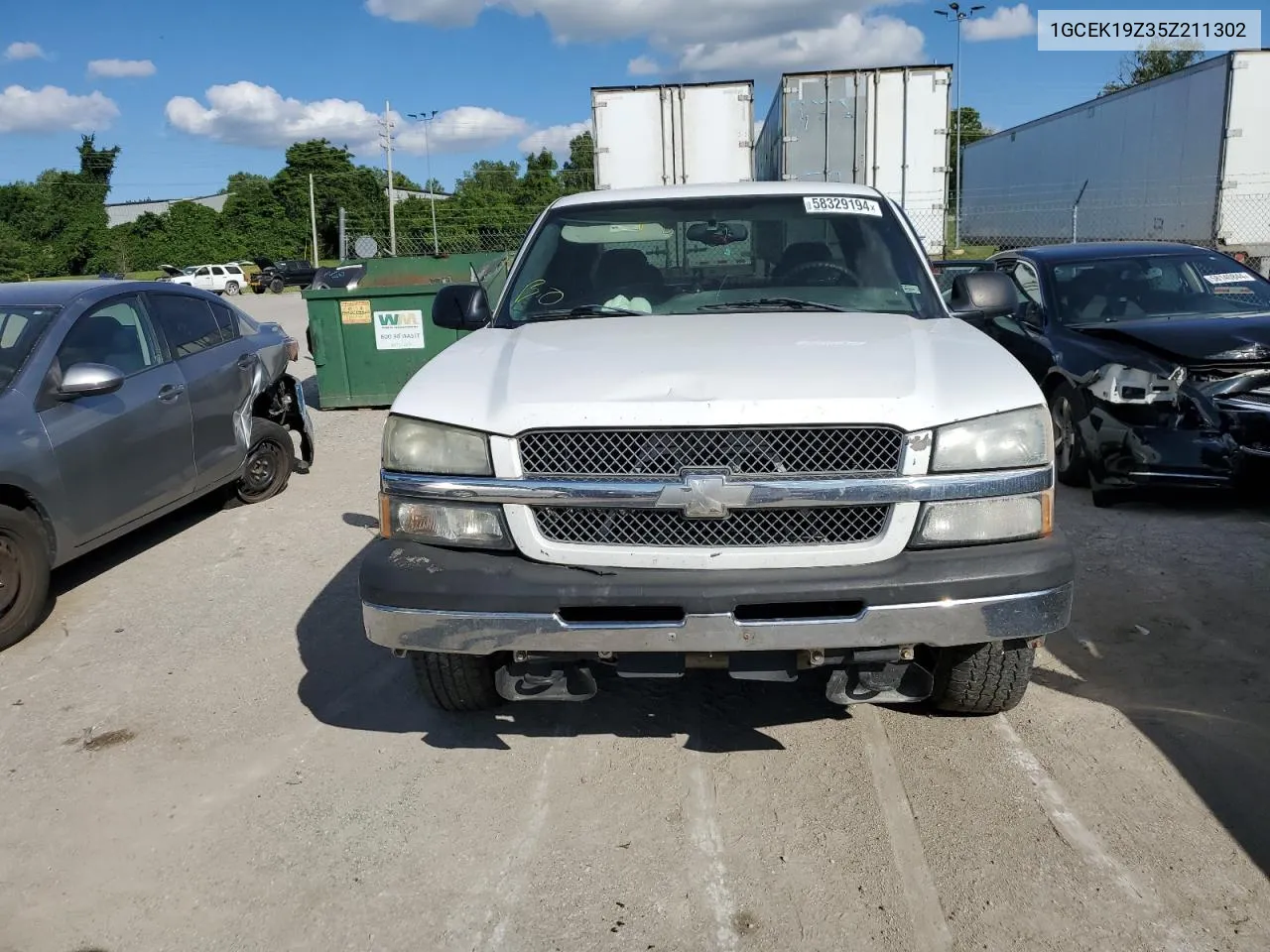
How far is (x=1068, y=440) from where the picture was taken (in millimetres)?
6746

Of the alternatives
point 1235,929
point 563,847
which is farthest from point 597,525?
point 1235,929

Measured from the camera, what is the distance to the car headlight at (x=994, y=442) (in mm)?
2932

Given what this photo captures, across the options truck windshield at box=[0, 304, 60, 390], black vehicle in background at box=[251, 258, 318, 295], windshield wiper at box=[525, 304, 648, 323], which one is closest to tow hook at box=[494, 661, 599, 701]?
windshield wiper at box=[525, 304, 648, 323]

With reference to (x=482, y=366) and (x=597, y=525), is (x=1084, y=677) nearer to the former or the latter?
(x=597, y=525)

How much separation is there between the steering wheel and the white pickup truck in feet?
3.16

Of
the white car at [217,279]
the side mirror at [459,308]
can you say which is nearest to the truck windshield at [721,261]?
the side mirror at [459,308]

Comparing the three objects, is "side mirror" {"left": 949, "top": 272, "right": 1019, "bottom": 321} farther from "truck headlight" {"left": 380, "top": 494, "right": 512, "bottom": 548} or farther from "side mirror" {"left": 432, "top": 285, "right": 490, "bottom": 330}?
"truck headlight" {"left": 380, "top": 494, "right": 512, "bottom": 548}

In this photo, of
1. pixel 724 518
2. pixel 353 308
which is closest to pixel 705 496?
pixel 724 518

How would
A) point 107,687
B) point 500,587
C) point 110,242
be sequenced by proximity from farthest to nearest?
point 110,242, point 107,687, point 500,587

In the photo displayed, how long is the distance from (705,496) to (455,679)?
1238mm

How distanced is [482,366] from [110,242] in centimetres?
6263

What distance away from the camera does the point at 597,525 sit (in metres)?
3.03

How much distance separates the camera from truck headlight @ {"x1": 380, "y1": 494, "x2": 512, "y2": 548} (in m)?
3.07

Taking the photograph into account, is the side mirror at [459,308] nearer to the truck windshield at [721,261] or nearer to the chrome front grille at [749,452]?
the truck windshield at [721,261]
